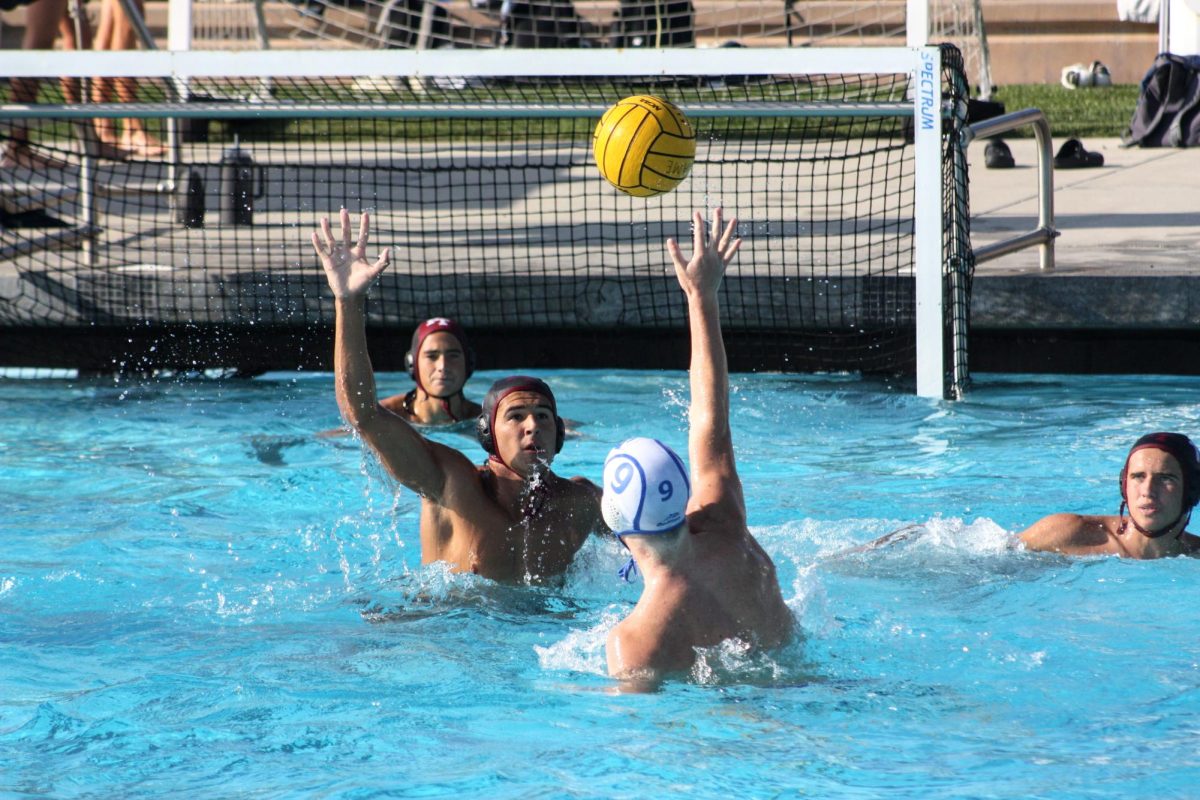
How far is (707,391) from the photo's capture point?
3.79 meters

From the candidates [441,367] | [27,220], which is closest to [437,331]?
[441,367]

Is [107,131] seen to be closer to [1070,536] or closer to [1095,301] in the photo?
[1095,301]

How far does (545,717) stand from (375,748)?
0.47 metres

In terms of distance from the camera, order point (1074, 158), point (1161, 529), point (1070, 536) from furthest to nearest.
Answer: point (1074, 158) → point (1070, 536) → point (1161, 529)

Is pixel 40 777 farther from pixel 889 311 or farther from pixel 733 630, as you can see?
pixel 889 311

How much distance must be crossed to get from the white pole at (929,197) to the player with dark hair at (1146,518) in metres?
2.06

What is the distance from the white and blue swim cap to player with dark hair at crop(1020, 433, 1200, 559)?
2.25 meters

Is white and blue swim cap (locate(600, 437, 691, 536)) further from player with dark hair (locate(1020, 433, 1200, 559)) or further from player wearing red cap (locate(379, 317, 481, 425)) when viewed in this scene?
player wearing red cap (locate(379, 317, 481, 425))

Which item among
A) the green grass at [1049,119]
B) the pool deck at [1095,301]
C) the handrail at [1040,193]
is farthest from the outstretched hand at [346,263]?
the green grass at [1049,119]

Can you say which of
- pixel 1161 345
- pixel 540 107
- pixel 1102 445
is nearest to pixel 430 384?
pixel 540 107

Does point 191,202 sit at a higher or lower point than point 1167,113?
lower

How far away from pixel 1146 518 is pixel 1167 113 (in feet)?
29.6

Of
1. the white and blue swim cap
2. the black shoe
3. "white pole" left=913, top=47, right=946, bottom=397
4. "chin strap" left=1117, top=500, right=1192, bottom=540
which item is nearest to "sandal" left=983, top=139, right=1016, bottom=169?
"white pole" left=913, top=47, right=946, bottom=397

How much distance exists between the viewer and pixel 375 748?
3.82 meters
